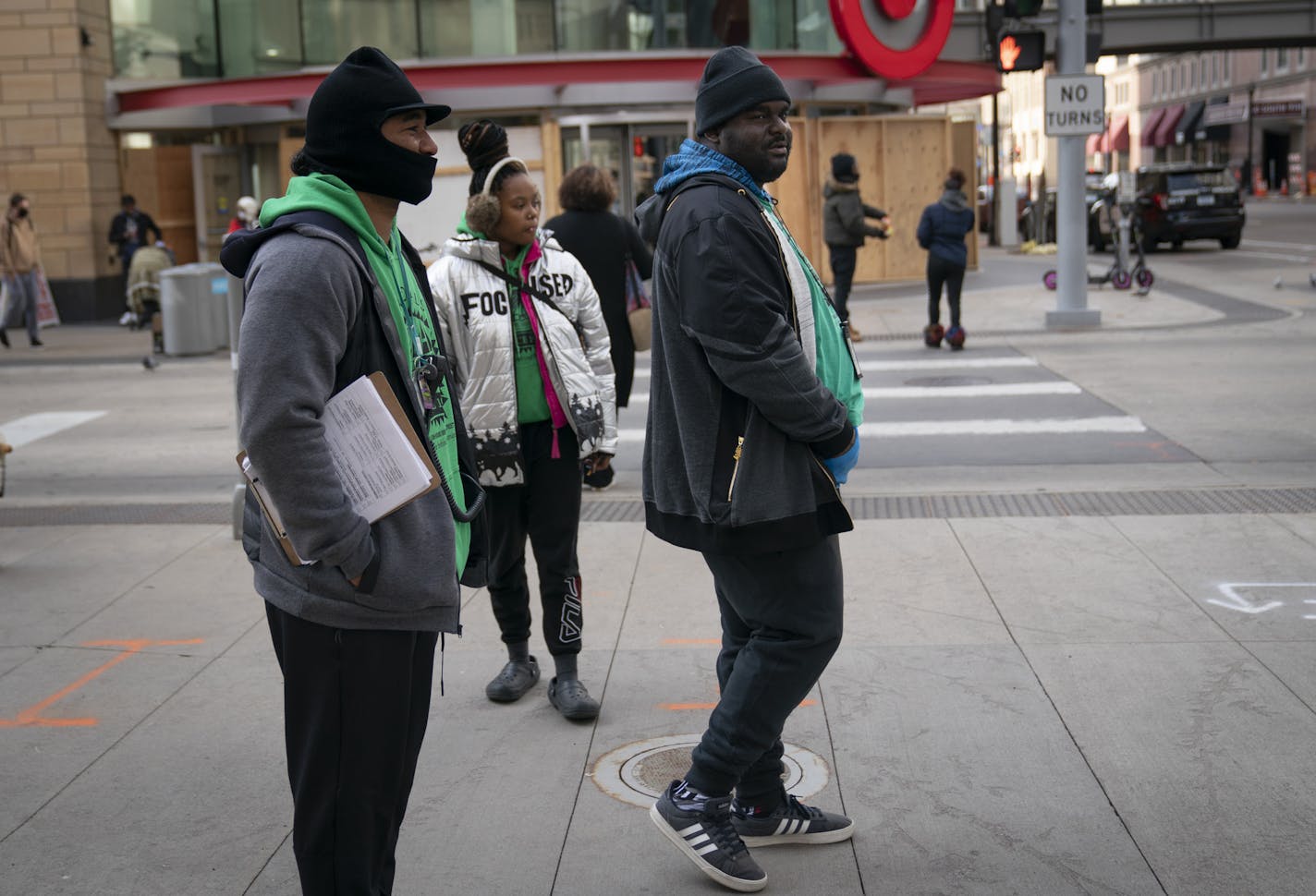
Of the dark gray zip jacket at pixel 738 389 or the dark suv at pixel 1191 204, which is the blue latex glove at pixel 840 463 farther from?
the dark suv at pixel 1191 204

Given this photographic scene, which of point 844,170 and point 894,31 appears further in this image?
point 894,31

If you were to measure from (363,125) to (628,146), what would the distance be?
1935 cm

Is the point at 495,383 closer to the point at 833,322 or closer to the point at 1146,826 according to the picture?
the point at 833,322

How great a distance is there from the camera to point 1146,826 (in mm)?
3838

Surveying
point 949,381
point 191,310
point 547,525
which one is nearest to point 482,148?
point 547,525

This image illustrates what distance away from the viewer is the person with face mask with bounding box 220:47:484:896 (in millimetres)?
2643

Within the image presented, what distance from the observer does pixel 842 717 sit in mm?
4754

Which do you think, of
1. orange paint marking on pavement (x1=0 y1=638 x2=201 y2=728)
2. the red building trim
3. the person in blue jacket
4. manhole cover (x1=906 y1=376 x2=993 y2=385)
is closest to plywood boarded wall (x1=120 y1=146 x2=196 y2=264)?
the red building trim

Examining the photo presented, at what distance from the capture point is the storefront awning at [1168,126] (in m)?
80.3

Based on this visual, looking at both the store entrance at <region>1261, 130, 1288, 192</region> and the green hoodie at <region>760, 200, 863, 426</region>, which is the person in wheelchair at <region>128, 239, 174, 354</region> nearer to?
the green hoodie at <region>760, 200, 863, 426</region>

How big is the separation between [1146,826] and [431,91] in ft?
64.7

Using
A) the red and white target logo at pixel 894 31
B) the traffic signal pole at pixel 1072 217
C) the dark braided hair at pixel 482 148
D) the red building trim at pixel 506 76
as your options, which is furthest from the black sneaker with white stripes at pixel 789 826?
the red and white target logo at pixel 894 31

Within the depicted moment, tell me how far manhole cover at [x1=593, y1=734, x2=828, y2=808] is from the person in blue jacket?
10.4 meters

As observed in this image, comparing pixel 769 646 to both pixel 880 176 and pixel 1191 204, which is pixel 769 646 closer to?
pixel 880 176
